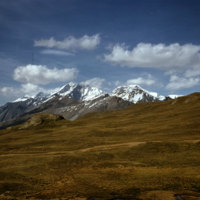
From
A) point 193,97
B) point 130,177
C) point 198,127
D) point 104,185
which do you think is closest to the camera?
point 104,185

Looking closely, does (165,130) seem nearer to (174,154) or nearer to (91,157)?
(174,154)

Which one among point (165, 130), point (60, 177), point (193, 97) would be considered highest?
point (193, 97)

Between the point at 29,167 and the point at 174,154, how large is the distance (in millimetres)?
28296

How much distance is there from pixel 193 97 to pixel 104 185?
12896cm

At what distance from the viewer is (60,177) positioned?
33.4 m

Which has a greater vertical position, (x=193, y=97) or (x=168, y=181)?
Result: (x=193, y=97)

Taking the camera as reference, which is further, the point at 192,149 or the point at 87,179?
the point at 192,149

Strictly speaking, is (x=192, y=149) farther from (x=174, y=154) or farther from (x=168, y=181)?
(x=168, y=181)

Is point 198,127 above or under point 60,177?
above

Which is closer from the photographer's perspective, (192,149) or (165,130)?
(192,149)

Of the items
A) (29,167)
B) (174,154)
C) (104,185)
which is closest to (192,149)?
(174,154)

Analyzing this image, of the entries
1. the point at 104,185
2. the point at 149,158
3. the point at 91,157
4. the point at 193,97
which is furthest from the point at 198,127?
the point at 193,97

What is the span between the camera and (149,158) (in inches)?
1646

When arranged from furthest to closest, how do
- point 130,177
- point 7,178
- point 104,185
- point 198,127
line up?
point 198,127
point 7,178
point 130,177
point 104,185
